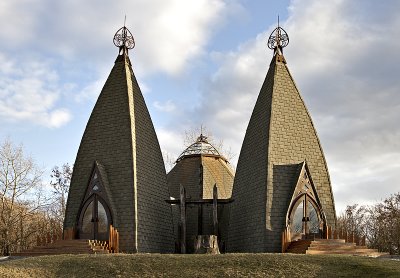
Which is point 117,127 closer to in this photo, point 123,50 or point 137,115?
point 137,115

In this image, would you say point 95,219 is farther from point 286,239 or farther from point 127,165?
point 286,239

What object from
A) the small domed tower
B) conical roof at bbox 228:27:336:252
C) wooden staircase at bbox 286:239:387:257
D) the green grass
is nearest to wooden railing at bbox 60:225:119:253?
the green grass

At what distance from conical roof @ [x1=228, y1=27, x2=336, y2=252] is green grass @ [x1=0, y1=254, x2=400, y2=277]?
610 centimetres

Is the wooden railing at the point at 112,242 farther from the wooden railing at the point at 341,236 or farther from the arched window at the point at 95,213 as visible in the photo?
the wooden railing at the point at 341,236

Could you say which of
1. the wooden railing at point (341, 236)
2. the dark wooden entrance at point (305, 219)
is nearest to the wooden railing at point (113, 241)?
the dark wooden entrance at point (305, 219)

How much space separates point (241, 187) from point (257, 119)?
3474mm

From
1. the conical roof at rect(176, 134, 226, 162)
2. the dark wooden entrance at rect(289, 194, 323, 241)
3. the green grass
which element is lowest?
the green grass

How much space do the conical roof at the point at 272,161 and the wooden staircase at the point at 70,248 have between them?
21.7ft

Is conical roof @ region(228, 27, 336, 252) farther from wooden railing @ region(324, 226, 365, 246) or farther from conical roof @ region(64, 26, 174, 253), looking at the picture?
conical roof @ region(64, 26, 174, 253)

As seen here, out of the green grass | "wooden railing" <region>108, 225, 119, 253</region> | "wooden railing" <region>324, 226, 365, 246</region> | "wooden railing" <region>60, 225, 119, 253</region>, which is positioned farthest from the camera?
"wooden railing" <region>324, 226, 365, 246</region>

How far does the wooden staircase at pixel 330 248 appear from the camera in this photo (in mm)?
20203

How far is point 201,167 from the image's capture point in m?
31.6

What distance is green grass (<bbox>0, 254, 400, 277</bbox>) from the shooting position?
14.9 m

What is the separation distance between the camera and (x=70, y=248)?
20.2m
